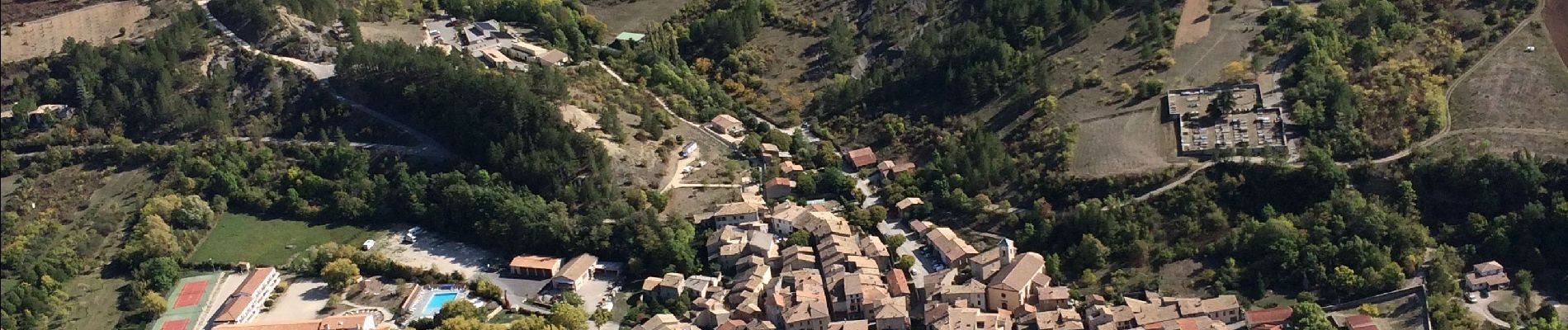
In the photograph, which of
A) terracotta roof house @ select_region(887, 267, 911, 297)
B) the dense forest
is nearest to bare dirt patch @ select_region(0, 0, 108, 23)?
the dense forest

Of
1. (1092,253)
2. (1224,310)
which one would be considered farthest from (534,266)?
(1224,310)

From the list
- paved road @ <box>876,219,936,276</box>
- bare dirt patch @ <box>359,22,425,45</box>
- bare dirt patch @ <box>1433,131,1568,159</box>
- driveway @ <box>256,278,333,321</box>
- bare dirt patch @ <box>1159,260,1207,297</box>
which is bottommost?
paved road @ <box>876,219,936,276</box>

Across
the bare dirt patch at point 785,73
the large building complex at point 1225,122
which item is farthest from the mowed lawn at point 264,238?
the large building complex at point 1225,122

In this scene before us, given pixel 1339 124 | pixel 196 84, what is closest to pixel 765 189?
pixel 1339 124

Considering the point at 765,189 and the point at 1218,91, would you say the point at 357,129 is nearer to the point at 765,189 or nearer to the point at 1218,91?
the point at 765,189

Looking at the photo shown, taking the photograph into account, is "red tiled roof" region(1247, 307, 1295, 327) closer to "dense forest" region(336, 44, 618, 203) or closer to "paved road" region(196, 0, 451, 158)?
"dense forest" region(336, 44, 618, 203)

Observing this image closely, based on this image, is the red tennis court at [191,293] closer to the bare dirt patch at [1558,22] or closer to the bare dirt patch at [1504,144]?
the bare dirt patch at [1504,144]
